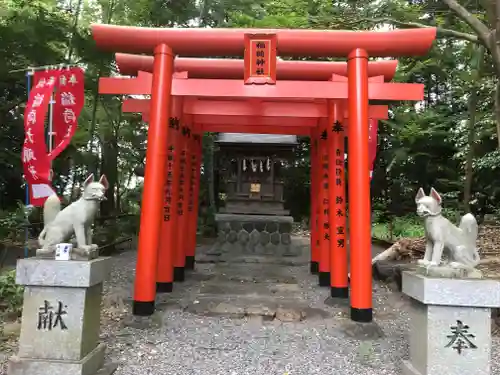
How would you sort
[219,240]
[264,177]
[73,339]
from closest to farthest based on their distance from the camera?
1. [73,339]
2. [219,240]
3. [264,177]

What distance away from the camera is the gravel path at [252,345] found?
3.97 meters

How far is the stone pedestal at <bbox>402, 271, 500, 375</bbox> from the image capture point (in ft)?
10.7

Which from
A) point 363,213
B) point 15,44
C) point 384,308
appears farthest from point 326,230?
point 15,44

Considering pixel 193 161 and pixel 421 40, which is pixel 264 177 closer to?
pixel 193 161

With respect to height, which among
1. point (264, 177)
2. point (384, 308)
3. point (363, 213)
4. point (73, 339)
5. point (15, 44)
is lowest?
point (384, 308)

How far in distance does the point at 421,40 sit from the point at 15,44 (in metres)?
8.94

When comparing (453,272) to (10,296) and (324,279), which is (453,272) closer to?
(324,279)

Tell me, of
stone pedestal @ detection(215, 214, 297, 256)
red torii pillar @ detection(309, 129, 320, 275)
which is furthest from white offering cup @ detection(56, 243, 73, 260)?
stone pedestal @ detection(215, 214, 297, 256)

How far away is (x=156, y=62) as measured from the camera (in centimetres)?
545

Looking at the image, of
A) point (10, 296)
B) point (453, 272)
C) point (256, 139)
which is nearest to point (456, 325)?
point (453, 272)

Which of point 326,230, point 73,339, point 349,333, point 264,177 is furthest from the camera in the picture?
point 264,177

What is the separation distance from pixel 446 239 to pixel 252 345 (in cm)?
248

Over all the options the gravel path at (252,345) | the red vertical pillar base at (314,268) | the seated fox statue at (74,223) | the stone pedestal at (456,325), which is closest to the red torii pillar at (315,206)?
the red vertical pillar base at (314,268)

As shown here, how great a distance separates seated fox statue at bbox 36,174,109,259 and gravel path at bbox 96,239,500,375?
1326 mm
